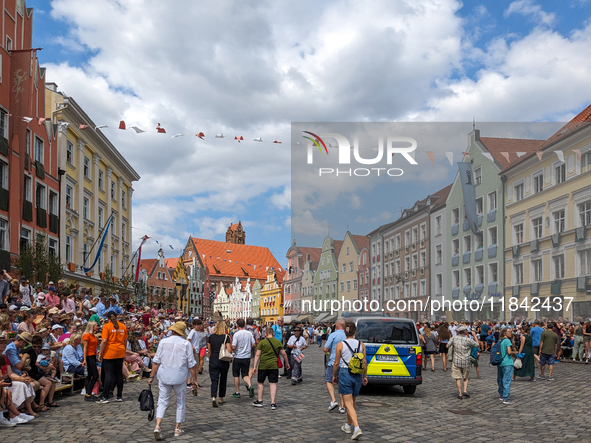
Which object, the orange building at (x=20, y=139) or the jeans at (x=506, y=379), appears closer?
the jeans at (x=506, y=379)

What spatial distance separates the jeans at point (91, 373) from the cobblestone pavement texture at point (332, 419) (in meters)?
Answer: 0.33

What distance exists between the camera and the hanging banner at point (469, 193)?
1582 inches

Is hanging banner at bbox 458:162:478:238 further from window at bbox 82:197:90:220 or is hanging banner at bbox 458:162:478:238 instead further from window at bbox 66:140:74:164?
window at bbox 82:197:90:220

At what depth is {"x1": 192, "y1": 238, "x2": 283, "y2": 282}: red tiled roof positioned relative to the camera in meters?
139

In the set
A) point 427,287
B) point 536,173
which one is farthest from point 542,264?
point 427,287

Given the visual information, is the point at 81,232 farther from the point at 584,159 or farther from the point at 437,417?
the point at 437,417

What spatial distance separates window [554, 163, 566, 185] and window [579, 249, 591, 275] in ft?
13.4

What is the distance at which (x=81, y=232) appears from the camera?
4038 cm

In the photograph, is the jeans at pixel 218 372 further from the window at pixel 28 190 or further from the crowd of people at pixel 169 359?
the window at pixel 28 190

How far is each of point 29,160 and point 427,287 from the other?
28942 millimetres

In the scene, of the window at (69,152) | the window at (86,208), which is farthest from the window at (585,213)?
the window at (86,208)

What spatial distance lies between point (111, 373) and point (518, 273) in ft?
94.1

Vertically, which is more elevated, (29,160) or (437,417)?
(29,160)

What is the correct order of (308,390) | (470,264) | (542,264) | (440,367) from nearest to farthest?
(308,390) → (440,367) → (542,264) → (470,264)
